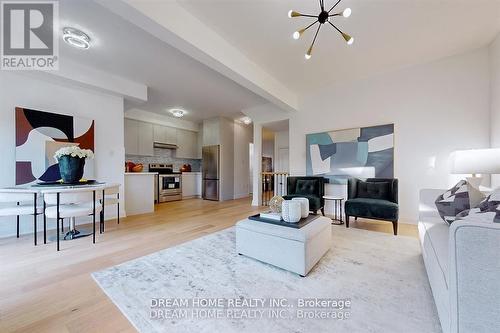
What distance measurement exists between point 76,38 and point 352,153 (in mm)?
4732

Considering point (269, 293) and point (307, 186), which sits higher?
point (307, 186)

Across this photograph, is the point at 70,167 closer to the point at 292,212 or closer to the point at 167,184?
the point at 292,212

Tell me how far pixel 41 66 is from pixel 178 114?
321 cm

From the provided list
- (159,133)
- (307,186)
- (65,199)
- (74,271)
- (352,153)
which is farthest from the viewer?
(159,133)

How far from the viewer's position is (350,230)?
317 cm

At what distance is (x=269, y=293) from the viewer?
156 cm

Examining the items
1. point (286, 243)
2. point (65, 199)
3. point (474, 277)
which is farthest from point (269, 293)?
point (65, 199)

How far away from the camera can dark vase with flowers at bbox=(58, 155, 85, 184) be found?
2.88 meters

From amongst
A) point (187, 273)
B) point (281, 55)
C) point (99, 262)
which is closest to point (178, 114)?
point (281, 55)

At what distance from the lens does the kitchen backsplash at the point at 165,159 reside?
6.35 meters

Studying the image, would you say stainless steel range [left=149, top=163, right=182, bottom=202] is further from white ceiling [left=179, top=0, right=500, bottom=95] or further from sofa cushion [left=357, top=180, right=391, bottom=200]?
sofa cushion [left=357, top=180, right=391, bottom=200]

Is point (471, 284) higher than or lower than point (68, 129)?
lower

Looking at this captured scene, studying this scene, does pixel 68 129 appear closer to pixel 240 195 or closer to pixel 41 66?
pixel 41 66

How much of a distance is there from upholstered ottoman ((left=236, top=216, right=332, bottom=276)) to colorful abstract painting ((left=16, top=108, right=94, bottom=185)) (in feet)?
11.1
